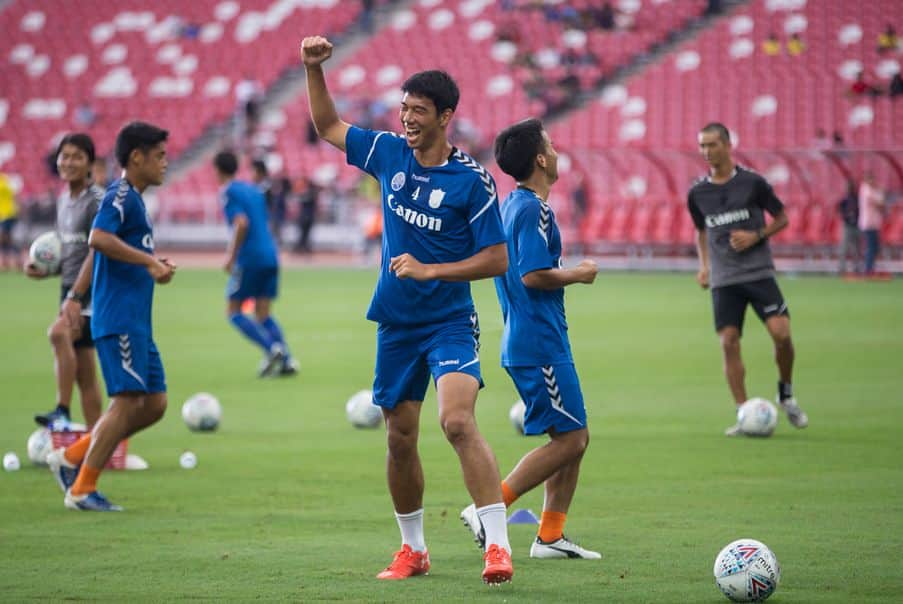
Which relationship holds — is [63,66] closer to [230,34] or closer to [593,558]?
[230,34]

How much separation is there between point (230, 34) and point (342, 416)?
3637 cm

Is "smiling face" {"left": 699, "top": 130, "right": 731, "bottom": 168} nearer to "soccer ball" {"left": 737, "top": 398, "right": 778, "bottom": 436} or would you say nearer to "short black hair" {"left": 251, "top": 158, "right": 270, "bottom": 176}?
"soccer ball" {"left": 737, "top": 398, "right": 778, "bottom": 436}

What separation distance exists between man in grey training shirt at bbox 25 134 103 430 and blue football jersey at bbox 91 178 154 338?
3.04 feet

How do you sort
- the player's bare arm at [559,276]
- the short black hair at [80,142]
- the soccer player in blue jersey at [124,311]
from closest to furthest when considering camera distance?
the player's bare arm at [559,276], the soccer player in blue jersey at [124,311], the short black hair at [80,142]

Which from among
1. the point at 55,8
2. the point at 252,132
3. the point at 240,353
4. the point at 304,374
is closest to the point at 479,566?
the point at 304,374

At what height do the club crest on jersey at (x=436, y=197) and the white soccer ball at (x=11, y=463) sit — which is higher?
the club crest on jersey at (x=436, y=197)

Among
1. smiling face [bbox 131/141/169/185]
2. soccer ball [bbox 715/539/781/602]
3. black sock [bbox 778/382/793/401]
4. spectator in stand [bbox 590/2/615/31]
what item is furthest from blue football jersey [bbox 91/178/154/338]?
spectator in stand [bbox 590/2/615/31]

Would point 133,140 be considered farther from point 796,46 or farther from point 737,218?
point 796,46

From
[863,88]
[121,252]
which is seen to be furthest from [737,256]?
[863,88]

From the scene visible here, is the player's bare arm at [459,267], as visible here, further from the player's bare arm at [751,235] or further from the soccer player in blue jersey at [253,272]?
the soccer player in blue jersey at [253,272]

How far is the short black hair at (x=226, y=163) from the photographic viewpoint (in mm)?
15604

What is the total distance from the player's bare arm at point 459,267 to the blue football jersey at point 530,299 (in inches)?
22.0

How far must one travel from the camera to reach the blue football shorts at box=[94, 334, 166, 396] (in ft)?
28.7

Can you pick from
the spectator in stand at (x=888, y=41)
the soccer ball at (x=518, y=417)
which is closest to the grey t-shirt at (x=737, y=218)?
the soccer ball at (x=518, y=417)
